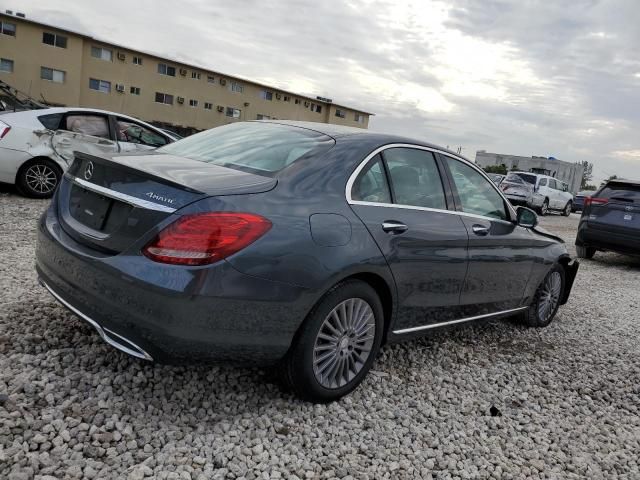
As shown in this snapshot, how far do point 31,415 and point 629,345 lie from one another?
5031 millimetres

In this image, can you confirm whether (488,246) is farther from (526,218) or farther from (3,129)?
(3,129)

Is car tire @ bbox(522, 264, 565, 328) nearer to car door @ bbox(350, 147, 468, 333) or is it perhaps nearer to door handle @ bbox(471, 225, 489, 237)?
door handle @ bbox(471, 225, 489, 237)

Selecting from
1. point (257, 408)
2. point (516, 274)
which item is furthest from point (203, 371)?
point (516, 274)

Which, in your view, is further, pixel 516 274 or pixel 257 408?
pixel 516 274

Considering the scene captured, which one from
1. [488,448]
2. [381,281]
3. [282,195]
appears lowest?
[488,448]

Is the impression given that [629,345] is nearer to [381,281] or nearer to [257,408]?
[381,281]

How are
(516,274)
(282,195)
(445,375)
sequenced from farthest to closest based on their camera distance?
(516,274) → (445,375) → (282,195)

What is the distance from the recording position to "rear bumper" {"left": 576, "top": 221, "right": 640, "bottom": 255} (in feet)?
30.4

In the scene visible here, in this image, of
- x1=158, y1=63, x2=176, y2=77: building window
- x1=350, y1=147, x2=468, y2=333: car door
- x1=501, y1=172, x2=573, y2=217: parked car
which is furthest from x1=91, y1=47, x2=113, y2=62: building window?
x1=350, y1=147, x2=468, y2=333: car door

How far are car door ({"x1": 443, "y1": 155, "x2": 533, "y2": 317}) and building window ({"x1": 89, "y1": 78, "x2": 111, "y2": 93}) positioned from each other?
39081mm

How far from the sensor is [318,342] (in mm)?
2896

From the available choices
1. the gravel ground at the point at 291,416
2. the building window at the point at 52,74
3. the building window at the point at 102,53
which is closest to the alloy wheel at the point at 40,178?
the gravel ground at the point at 291,416

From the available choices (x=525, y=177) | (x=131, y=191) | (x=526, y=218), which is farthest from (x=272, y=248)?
(x=525, y=177)

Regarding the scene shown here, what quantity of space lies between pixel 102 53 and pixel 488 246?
3985 cm
